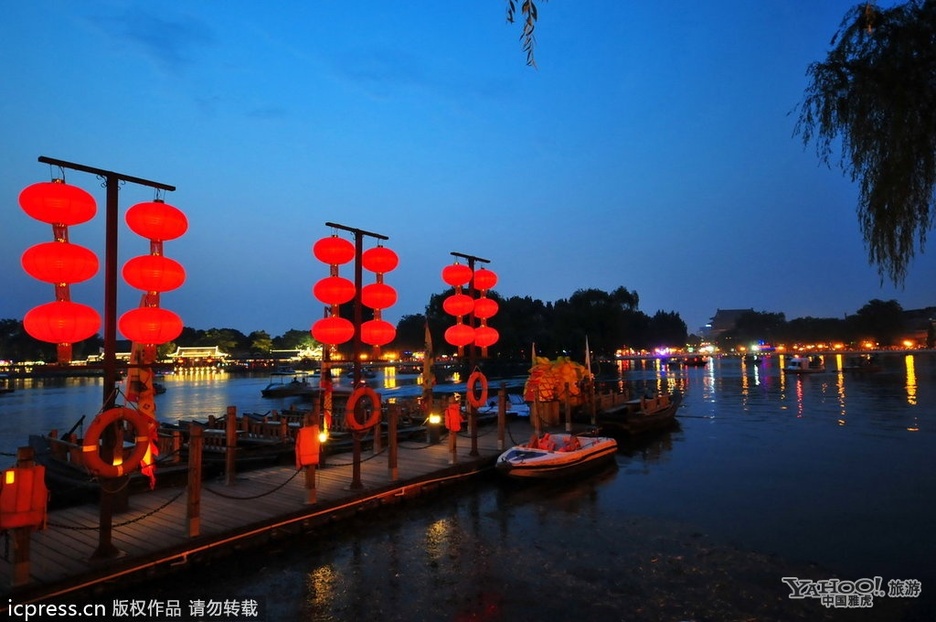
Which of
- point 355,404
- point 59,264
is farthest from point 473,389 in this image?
Result: point 59,264

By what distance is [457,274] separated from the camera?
15.4 metres

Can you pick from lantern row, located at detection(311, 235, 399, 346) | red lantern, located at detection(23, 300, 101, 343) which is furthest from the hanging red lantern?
lantern row, located at detection(311, 235, 399, 346)

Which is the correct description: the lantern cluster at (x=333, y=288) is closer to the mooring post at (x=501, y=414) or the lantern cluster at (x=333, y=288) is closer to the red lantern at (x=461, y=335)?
the red lantern at (x=461, y=335)

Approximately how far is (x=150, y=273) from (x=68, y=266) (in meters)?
1.18

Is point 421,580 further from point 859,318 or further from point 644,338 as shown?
point 859,318

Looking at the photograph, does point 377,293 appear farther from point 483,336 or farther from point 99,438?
point 99,438

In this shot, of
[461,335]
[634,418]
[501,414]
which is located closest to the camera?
[461,335]

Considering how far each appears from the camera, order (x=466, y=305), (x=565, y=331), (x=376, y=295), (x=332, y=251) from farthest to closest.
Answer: (x=565, y=331), (x=466, y=305), (x=376, y=295), (x=332, y=251)

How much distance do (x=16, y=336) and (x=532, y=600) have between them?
472ft

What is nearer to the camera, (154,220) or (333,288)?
(154,220)

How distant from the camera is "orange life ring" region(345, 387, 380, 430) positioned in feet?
38.3

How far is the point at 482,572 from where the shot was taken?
8.93 meters

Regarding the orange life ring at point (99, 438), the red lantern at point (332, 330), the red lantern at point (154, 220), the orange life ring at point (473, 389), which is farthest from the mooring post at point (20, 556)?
the orange life ring at point (473, 389)

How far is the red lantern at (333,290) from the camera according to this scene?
12.6 meters
